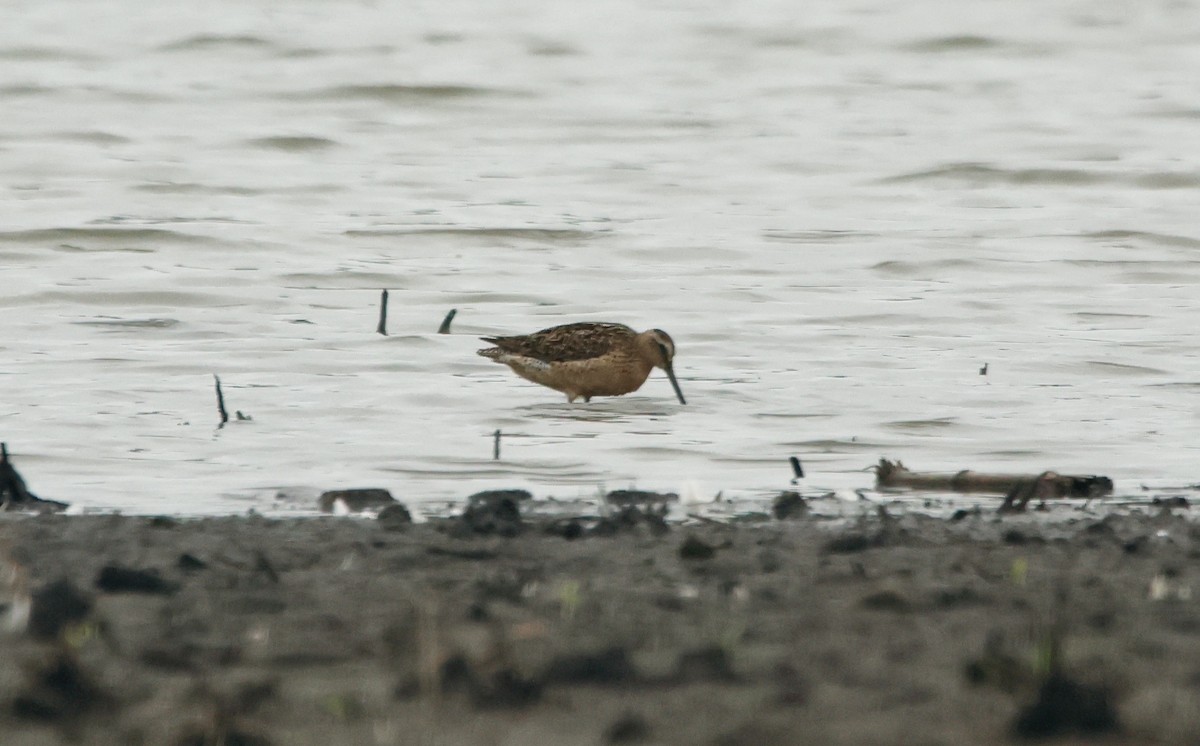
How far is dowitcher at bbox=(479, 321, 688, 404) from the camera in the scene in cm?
1270

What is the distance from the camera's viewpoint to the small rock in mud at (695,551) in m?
6.31

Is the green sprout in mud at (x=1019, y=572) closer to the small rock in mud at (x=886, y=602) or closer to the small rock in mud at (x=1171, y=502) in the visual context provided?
the small rock in mud at (x=886, y=602)

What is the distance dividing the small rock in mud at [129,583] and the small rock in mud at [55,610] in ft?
1.05

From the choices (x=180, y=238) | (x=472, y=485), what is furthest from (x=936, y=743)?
(x=180, y=238)

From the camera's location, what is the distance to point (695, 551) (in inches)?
249

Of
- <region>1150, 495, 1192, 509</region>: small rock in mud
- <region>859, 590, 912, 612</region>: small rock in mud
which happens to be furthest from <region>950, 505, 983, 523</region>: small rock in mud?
<region>859, 590, 912, 612</region>: small rock in mud

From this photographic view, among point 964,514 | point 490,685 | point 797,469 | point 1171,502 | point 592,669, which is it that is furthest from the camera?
point 797,469

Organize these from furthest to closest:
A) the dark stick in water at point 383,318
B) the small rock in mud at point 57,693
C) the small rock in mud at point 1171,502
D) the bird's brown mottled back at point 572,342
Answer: the dark stick in water at point 383,318
the bird's brown mottled back at point 572,342
the small rock in mud at point 1171,502
the small rock in mud at point 57,693

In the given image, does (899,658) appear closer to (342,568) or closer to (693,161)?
(342,568)

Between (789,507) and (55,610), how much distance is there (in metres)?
3.61

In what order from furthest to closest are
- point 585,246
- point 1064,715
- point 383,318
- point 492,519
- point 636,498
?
point 585,246
point 383,318
point 636,498
point 492,519
point 1064,715

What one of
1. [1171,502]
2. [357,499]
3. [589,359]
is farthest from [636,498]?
[589,359]

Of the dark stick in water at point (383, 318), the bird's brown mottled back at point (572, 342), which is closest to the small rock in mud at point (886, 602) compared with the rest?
the bird's brown mottled back at point (572, 342)

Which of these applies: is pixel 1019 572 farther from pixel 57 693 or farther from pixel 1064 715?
pixel 57 693
